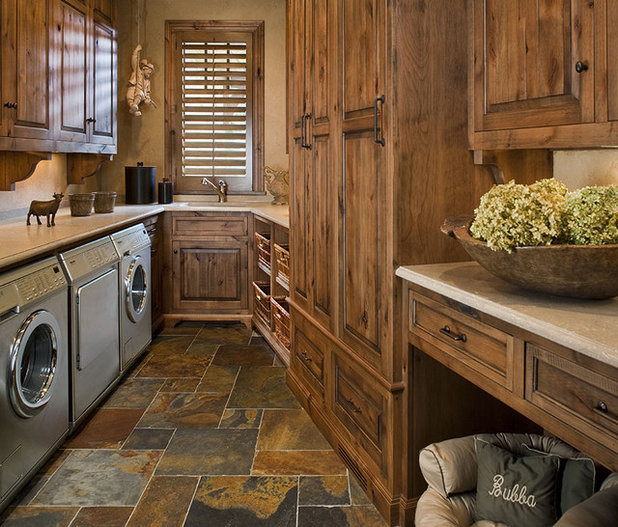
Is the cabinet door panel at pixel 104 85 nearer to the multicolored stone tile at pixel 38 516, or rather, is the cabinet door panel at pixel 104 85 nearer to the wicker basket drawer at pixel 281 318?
the wicker basket drawer at pixel 281 318

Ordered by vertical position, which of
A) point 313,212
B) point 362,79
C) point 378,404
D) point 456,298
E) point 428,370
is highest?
point 362,79

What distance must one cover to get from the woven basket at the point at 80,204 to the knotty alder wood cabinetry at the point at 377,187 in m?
1.87

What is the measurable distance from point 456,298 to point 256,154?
421 centimetres

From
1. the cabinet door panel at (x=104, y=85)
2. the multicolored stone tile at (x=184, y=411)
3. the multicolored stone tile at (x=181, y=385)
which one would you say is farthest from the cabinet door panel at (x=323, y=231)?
the cabinet door panel at (x=104, y=85)

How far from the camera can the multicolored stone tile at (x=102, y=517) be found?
7.45ft

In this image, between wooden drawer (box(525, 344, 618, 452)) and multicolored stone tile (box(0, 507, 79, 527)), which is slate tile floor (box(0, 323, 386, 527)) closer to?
multicolored stone tile (box(0, 507, 79, 527))

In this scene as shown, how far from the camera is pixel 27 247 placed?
2662 millimetres

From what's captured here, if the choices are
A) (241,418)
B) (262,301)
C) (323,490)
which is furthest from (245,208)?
(323,490)

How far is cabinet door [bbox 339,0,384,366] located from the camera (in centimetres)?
228

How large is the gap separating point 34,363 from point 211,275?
2.53 m

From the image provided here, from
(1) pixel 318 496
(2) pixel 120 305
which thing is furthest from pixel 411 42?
(2) pixel 120 305

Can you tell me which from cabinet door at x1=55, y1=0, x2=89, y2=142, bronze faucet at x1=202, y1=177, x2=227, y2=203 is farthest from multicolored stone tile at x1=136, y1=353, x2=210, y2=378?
bronze faucet at x1=202, y1=177, x2=227, y2=203

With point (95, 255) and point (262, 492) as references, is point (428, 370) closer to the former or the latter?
point (262, 492)

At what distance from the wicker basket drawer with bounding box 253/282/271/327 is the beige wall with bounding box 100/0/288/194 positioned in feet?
4.41
